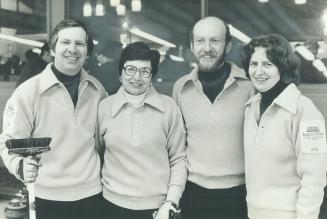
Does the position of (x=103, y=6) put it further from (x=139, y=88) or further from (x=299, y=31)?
(x=139, y=88)

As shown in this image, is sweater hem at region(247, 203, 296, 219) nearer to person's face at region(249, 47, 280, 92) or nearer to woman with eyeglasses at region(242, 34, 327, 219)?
woman with eyeglasses at region(242, 34, 327, 219)

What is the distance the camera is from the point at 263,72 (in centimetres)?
272

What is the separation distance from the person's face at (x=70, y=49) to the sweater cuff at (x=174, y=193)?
910 millimetres

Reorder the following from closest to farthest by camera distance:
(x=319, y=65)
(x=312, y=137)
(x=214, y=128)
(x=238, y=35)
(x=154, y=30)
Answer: (x=312, y=137), (x=214, y=128), (x=319, y=65), (x=238, y=35), (x=154, y=30)

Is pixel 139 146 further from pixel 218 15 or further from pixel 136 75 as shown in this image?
pixel 218 15

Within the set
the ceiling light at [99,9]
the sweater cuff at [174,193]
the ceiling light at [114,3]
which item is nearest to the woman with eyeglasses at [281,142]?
the sweater cuff at [174,193]

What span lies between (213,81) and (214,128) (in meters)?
0.31

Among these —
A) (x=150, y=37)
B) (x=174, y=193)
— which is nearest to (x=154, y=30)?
(x=150, y=37)

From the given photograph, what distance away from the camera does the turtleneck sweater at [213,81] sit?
3.07 m

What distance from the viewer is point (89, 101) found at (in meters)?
3.02

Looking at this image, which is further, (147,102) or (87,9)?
(87,9)

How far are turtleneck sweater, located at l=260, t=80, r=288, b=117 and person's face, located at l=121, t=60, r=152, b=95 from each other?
683 millimetres

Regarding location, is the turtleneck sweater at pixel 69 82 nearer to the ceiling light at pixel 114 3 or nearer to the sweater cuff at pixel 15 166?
the sweater cuff at pixel 15 166

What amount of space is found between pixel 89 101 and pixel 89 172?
430 millimetres
